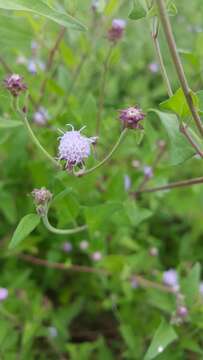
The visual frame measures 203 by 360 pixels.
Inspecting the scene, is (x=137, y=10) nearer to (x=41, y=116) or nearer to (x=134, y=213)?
(x=134, y=213)

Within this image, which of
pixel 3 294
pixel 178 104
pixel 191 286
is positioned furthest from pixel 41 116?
pixel 178 104

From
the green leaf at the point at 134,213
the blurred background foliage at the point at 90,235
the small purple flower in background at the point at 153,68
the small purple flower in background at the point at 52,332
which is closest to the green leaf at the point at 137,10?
the blurred background foliage at the point at 90,235

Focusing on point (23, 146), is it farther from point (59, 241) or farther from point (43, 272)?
point (43, 272)

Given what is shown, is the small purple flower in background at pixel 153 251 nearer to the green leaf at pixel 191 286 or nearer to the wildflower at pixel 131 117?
the green leaf at pixel 191 286

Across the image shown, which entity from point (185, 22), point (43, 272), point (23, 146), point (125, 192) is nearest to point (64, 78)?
point (23, 146)

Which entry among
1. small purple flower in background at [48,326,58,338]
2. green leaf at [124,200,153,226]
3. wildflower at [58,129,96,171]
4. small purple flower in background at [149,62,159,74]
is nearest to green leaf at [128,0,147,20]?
wildflower at [58,129,96,171]

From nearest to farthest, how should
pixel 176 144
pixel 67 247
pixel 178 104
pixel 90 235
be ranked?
pixel 178 104
pixel 176 144
pixel 90 235
pixel 67 247

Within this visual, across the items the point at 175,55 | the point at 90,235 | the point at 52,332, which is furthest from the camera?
the point at 52,332
